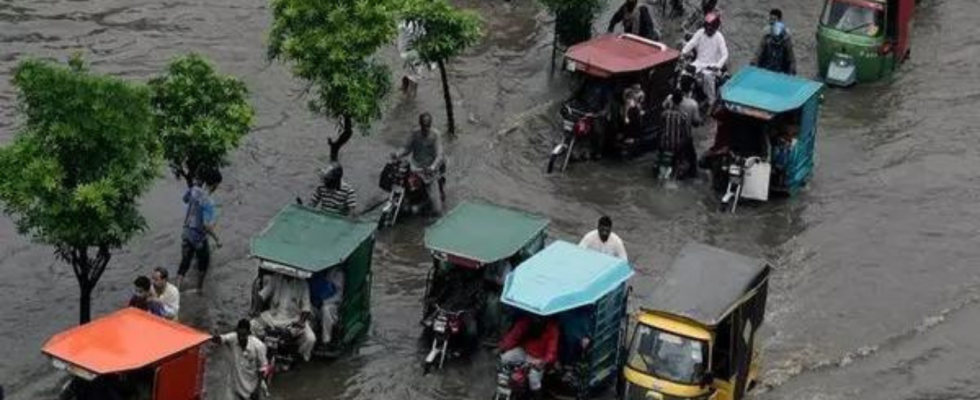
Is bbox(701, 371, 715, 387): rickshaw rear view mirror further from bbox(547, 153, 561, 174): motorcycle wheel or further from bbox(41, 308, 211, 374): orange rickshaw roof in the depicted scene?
bbox(547, 153, 561, 174): motorcycle wheel

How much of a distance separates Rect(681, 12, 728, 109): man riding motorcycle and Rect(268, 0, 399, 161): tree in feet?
20.3

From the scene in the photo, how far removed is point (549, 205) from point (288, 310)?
5837 mm

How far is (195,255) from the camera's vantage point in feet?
64.5

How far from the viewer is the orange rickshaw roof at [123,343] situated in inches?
599

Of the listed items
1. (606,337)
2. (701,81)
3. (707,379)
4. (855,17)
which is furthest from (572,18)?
(707,379)

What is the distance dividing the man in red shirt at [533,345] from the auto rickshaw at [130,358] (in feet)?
10.6

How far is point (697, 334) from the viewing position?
51.7 feet

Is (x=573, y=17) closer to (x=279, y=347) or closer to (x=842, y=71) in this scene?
(x=842, y=71)

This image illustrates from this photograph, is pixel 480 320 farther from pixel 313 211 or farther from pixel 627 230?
pixel 627 230

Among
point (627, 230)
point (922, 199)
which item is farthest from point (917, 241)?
point (627, 230)

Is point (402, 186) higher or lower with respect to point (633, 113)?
lower

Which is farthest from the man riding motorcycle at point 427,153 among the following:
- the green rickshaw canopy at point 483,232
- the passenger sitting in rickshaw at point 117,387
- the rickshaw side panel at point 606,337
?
the passenger sitting in rickshaw at point 117,387

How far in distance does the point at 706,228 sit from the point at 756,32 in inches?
357

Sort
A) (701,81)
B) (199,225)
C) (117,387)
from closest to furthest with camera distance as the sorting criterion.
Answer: (117,387) → (199,225) → (701,81)
